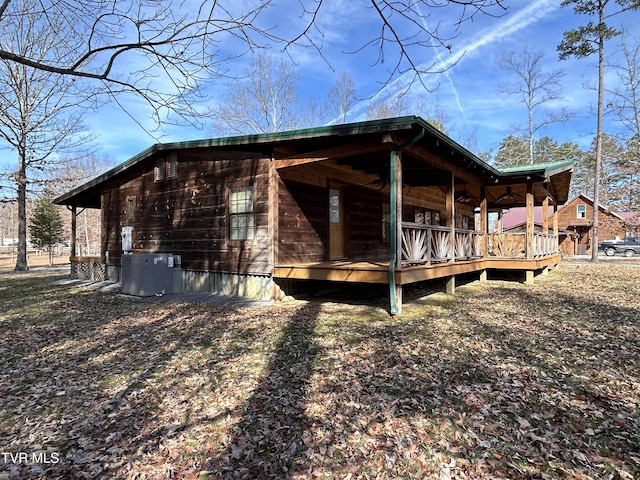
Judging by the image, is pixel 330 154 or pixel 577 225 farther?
pixel 577 225

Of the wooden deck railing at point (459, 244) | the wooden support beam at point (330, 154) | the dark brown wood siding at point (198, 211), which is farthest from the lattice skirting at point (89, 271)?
the wooden deck railing at point (459, 244)

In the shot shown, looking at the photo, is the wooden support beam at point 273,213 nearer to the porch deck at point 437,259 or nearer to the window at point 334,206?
the porch deck at point 437,259

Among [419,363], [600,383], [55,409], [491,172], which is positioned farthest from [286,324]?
[491,172]

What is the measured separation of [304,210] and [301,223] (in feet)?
1.12

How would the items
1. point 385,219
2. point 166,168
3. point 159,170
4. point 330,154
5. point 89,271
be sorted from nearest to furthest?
point 330,154
point 166,168
point 159,170
point 385,219
point 89,271

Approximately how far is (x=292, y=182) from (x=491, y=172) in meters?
5.71

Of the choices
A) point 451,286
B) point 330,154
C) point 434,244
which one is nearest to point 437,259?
point 434,244

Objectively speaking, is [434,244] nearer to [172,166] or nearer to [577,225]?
[172,166]

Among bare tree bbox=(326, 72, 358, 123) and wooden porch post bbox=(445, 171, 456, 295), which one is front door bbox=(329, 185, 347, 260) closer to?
wooden porch post bbox=(445, 171, 456, 295)

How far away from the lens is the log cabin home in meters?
7.29

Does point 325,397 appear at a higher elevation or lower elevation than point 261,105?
lower

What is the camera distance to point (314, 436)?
3.08 m

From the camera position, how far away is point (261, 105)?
1058 inches

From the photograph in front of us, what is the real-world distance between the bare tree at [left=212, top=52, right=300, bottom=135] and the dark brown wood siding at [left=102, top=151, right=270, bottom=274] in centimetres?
Answer: 1556
